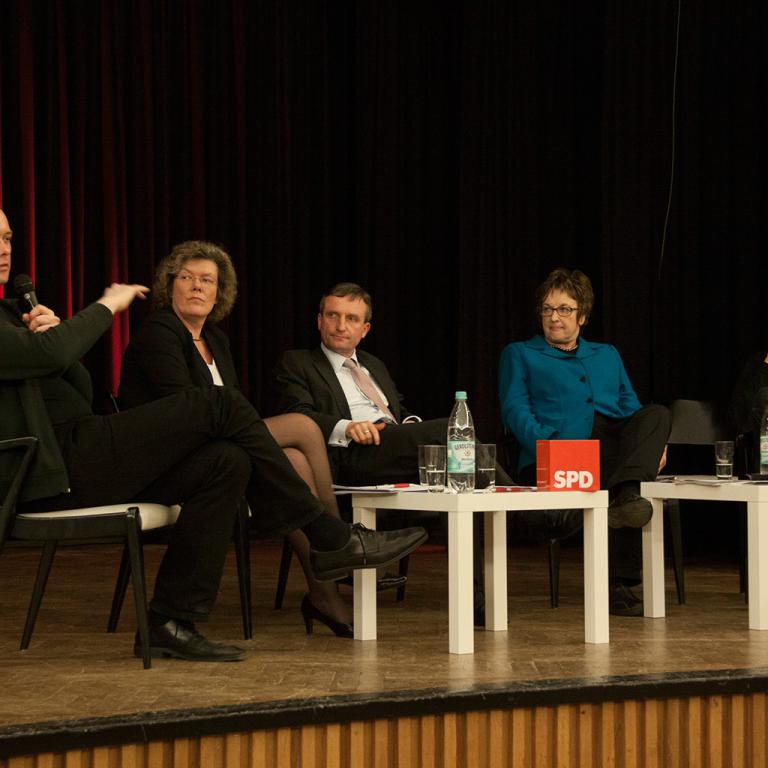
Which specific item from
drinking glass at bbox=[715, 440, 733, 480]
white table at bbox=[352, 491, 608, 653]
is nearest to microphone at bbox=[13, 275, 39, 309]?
white table at bbox=[352, 491, 608, 653]

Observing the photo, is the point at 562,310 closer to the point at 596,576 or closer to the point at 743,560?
the point at 743,560

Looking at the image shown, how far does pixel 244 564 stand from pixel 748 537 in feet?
4.32

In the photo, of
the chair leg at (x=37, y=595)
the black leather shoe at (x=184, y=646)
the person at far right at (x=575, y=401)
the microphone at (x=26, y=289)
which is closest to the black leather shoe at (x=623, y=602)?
the person at far right at (x=575, y=401)

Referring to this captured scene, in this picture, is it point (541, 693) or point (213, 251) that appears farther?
point (213, 251)

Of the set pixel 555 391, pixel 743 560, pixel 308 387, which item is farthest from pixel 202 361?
pixel 743 560

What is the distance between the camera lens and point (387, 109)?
19.4 ft

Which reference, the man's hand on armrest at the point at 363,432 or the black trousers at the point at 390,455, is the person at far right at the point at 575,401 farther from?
the man's hand on armrest at the point at 363,432

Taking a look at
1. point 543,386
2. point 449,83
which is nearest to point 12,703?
point 543,386

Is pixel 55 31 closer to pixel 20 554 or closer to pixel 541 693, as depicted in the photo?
pixel 20 554

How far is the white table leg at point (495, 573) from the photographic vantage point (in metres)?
3.12

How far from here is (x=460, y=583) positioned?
2773mm

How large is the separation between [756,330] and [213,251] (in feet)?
9.71

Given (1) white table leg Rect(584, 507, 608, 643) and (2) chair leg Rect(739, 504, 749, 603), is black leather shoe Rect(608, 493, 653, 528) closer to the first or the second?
(1) white table leg Rect(584, 507, 608, 643)

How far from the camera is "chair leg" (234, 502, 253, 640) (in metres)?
2.96
